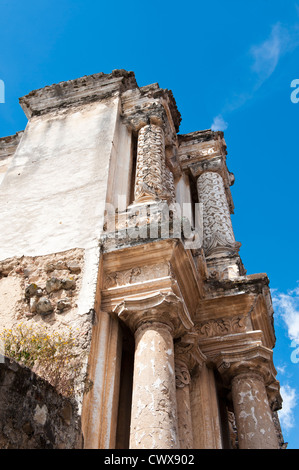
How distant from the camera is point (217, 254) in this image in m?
8.49

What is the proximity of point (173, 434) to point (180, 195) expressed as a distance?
6516 millimetres

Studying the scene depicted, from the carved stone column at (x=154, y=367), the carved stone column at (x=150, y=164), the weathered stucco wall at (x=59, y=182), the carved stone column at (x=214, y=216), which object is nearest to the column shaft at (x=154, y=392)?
the carved stone column at (x=154, y=367)

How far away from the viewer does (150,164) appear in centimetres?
800

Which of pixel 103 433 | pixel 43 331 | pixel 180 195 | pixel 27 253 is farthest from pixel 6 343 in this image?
pixel 180 195

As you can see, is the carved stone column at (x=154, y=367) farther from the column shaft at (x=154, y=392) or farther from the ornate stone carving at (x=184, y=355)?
the ornate stone carving at (x=184, y=355)

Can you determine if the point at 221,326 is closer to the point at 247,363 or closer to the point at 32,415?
the point at 247,363

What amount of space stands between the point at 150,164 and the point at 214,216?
7.26ft

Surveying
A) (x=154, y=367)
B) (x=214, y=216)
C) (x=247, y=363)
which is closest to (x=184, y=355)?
(x=247, y=363)

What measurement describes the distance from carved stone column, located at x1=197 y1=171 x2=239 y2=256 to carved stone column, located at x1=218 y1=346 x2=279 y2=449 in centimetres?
251

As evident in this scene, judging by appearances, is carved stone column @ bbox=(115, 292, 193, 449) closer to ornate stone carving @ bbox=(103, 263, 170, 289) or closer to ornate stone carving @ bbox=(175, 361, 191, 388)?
ornate stone carving @ bbox=(103, 263, 170, 289)

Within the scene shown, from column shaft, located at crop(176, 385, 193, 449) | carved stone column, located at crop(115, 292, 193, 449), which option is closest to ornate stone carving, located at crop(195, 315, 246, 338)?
column shaft, located at crop(176, 385, 193, 449)

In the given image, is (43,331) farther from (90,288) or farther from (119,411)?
(119,411)

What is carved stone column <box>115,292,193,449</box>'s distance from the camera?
4.28 meters

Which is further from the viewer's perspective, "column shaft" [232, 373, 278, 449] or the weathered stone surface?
"column shaft" [232, 373, 278, 449]
